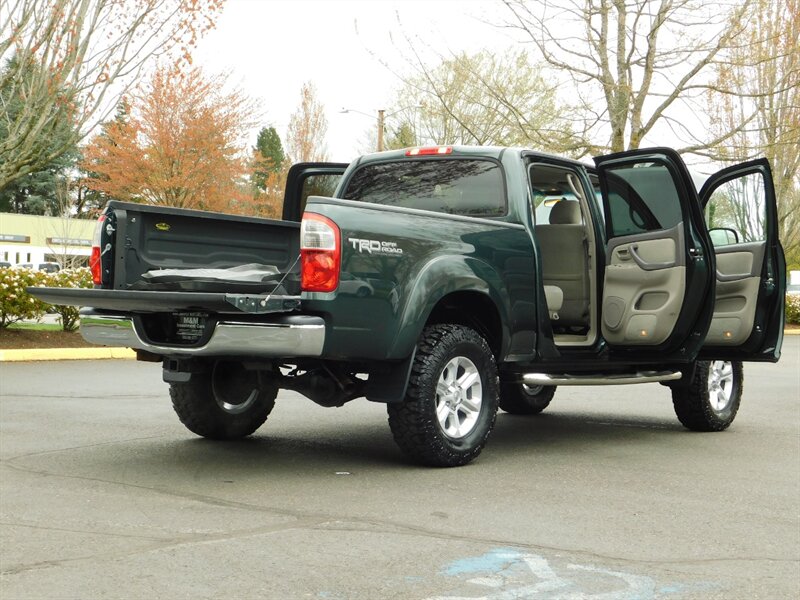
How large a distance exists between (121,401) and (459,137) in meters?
25.1

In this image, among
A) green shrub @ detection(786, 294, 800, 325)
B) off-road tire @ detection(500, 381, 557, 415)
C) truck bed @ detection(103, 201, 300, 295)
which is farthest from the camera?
green shrub @ detection(786, 294, 800, 325)

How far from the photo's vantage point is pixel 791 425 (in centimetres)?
984

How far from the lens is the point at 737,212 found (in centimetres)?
950

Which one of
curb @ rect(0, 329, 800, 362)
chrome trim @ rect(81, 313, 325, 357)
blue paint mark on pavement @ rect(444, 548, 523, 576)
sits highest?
chrome trim @ rect(81, 313, 325, 357)

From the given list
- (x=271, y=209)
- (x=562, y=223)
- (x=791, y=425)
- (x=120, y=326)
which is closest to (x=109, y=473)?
(x=120, y=326)

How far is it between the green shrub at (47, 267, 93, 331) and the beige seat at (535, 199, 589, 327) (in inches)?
420

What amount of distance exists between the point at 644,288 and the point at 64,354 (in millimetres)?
9716

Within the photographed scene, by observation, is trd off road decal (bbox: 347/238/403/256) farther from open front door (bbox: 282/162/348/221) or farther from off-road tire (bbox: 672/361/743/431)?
off-road tire (bbox: 672/361/743/431)

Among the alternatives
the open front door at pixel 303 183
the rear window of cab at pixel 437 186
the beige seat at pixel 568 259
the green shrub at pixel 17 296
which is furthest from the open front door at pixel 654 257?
the green shrub at pixel 17 296

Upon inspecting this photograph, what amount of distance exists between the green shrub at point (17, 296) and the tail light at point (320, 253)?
1105 centimetres

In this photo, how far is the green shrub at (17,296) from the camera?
54.0ft

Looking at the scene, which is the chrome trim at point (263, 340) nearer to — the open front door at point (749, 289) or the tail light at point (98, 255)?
the tail light at point (98, 255)

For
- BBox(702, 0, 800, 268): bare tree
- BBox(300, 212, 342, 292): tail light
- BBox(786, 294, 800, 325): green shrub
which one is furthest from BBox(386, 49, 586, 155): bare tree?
BBox(300, 212, 342, 292): tail light

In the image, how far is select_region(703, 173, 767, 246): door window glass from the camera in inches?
348
